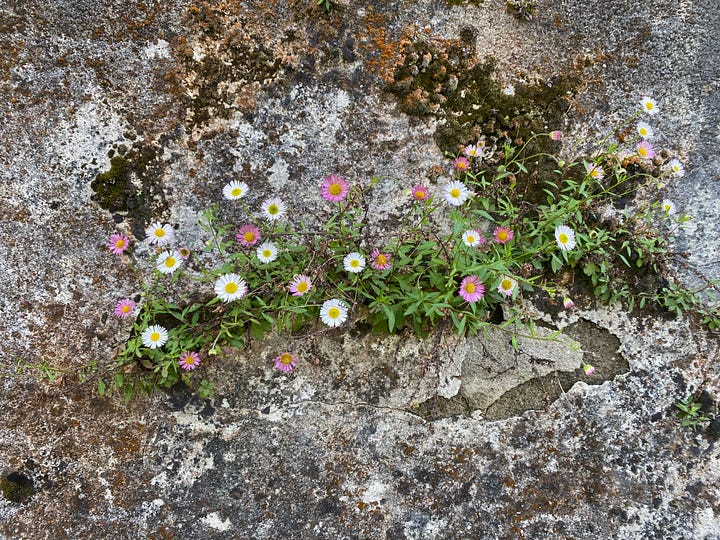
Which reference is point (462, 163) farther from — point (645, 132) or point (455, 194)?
point (645, 132)

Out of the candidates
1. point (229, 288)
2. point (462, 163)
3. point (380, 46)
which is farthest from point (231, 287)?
point (380, 46)

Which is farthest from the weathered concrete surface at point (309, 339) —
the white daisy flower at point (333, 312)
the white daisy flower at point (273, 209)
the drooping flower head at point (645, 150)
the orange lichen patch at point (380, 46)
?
the white daisy flower at point (333, 312)

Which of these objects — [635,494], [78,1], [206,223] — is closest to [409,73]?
[206,223]

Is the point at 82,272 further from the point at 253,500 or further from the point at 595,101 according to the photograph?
the point at 595,101

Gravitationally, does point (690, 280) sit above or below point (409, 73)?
below

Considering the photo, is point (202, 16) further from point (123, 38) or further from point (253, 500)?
point (253, 500)

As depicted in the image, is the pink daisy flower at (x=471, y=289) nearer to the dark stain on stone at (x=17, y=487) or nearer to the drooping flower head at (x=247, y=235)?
the drooping flower head at (x=247, y=235)

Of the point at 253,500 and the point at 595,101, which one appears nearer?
the point at 253,500

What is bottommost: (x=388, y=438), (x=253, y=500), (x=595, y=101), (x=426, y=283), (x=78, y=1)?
(x=253, y=500)
